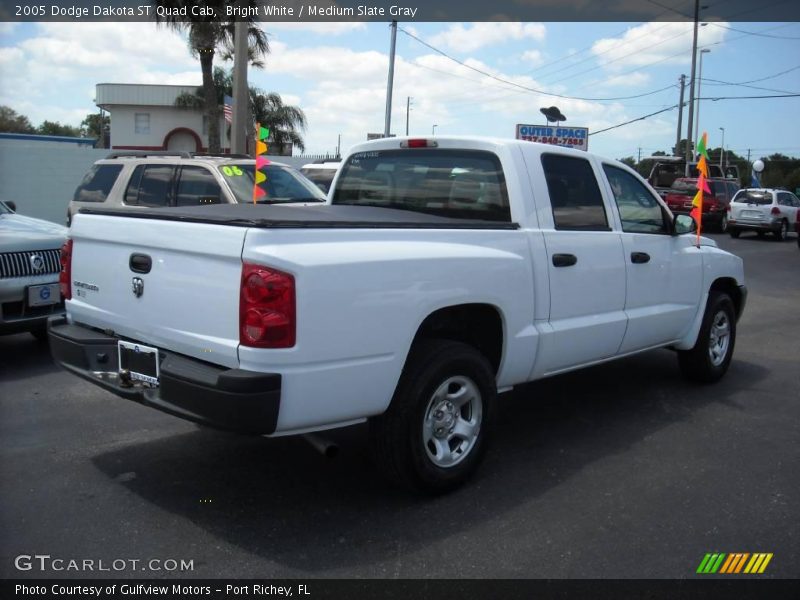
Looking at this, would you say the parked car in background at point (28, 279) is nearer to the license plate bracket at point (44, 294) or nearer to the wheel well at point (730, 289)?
the license plate bracket at point (44, 294)

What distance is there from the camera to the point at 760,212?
22938 millimetres

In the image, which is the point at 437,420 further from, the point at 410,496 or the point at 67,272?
the point at 67,272

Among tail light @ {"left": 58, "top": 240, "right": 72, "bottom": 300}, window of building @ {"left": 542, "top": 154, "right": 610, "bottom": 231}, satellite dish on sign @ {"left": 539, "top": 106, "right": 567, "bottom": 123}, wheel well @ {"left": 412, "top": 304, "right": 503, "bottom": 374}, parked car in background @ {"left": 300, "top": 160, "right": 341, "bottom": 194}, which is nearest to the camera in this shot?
wheel well @ {"left": 412, "top": 304, "right": 503, "bottom": 374}

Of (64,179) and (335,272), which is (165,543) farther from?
(64,179)

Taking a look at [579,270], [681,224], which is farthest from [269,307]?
[681,224]

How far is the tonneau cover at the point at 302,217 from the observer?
3.40m

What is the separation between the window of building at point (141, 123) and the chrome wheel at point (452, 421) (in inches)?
1810

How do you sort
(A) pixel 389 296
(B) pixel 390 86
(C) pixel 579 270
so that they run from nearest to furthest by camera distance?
(A) pixel 389 296 → (C) pixel 579 270 → (B) pixel 390 86

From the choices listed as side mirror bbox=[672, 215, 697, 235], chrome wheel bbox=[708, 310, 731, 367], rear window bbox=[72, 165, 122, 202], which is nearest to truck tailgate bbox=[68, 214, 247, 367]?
side mirror bbox=[672, 215, 697, 235]

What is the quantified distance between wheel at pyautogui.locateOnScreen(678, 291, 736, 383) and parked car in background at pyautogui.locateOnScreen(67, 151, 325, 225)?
230 inches

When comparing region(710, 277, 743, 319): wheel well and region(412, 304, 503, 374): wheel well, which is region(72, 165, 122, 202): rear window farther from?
region(710, 277, 743, 319): wheel well

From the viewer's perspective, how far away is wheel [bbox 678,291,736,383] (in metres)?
6.17

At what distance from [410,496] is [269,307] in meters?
1.40

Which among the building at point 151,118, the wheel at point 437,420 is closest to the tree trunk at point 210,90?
the building at point 151,118
